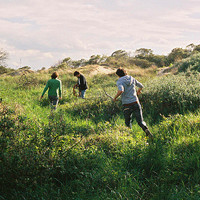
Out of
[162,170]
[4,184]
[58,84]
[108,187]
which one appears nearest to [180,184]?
[162,170]

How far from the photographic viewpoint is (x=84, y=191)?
327 cm

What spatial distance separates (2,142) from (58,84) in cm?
538

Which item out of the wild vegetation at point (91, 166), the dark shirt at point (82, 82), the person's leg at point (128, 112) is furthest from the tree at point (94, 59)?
the wild vegetation at point (91, 166)

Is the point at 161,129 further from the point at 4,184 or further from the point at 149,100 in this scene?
the point at 4,184

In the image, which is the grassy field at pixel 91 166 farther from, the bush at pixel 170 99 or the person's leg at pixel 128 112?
the bush at pixel 170 99

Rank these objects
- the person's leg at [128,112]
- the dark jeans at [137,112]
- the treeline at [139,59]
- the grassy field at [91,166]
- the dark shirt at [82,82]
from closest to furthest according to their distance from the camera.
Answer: the grassy field at [91,166]
the dark jeans at [137,112]
the person's leg at [128,112]
the dark shirt at [82,82]
the treeline at [139,59]

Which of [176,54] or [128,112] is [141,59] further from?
[128,112]

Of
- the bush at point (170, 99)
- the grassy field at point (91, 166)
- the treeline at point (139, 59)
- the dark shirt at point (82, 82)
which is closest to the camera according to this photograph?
the grassy field at point (91, 166)

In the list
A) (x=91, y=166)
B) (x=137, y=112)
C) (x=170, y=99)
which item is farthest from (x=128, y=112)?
(x=170, y=99)

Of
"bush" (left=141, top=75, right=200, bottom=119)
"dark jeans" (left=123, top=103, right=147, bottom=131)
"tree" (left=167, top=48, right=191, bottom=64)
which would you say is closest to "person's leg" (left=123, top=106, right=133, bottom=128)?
"dark jeans" (left=123, top=103, right=147, bottom=131)

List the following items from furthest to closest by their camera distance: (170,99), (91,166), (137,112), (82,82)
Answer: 1. (82,82)
2. (170,99)
3. (137,112)
4. (91,166)

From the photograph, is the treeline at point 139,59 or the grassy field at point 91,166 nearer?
the grassy field at point 91,166

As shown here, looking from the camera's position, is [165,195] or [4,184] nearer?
[165,195]

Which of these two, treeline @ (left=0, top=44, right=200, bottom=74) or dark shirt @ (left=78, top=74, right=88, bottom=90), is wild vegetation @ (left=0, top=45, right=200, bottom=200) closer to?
dark shirt @ (left=78, top=74, right=88, bottom=90)
